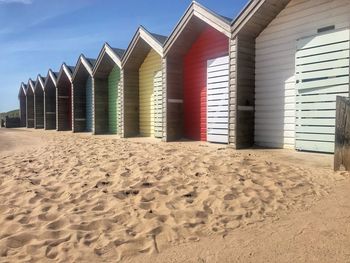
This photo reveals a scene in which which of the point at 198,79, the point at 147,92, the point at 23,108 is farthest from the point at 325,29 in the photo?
the point at 23,108

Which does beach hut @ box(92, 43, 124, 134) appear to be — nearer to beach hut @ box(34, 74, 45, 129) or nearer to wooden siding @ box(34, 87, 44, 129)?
beach hut @ box(34, 74, 45, 129)

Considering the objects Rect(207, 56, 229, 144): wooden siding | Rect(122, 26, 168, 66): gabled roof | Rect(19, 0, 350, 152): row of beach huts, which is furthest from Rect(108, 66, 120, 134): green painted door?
Rect(207, 56, 229, 144): wooden siding

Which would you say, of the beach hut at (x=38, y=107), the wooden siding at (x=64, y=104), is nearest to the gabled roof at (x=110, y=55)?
the wooden siding at (x=64, y=104)

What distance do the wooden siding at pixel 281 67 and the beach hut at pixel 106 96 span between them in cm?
901

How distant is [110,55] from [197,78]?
18.6 ft

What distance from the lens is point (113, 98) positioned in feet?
57.5

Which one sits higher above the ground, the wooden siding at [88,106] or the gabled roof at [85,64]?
the gabled roof at [85,64]

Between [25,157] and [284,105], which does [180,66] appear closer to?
→ [284,105]

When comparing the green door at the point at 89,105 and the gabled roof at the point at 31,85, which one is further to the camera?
the gabled roof at the point at 31,85

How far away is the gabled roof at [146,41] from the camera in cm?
1216

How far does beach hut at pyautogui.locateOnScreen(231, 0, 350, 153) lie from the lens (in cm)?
782

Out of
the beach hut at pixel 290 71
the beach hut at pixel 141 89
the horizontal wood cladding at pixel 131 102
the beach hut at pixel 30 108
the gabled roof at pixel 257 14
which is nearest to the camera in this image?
the beach hut at pixel 290 71

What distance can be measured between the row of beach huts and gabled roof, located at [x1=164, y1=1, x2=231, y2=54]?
0.03m

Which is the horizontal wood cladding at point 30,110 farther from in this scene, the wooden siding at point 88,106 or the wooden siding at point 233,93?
the wooden siding at point 233,93
